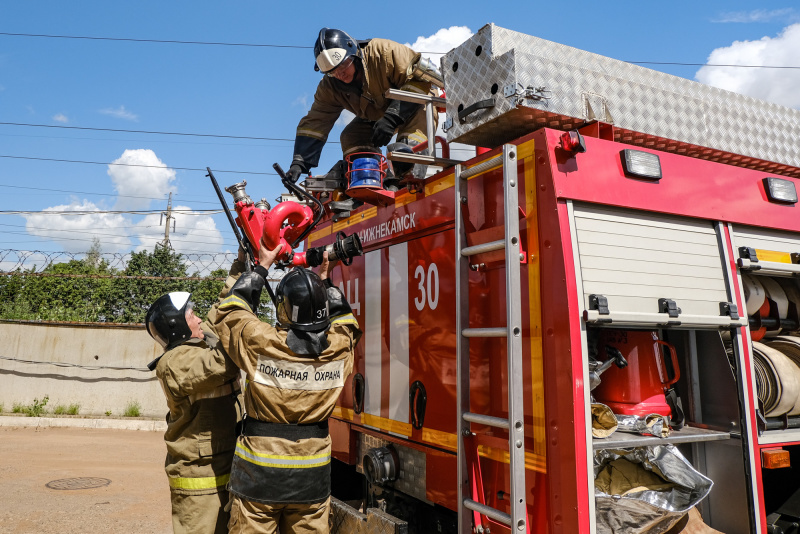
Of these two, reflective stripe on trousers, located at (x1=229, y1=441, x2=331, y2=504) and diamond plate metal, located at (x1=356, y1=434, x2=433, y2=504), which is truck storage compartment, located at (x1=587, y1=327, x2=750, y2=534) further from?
reflective stripe on trousers, located at (x1=229, y1=441, x2=331, y2=504)

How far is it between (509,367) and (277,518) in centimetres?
160

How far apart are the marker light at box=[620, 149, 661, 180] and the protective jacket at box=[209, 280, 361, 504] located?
1678 millimetres

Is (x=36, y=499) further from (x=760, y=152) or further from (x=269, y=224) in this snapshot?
(x=760, y=152)

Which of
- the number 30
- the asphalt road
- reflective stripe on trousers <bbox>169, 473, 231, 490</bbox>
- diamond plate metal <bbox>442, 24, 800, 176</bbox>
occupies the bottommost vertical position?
the asphalt road

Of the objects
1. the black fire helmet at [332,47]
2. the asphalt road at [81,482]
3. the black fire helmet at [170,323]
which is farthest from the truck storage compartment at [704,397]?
the asphalt road at [81,482]

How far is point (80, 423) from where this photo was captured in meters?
11.2

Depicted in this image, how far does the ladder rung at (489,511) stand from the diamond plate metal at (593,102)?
66.9 inches

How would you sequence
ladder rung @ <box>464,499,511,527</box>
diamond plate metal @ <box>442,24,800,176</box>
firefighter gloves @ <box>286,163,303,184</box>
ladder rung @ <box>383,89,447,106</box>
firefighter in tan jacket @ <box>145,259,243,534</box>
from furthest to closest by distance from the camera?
firefighter gloves @ <box>286,163,303,184</box>
firefighter in tan jacket @ <box>145,259,243,534</box>
ladder rung @ <box>383,89,447,106</box>
diamond plate metal @ <box>442,24,800,176</box>
ladder rung @ <box>464,499,511,527</box>

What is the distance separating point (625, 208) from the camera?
8.87ft

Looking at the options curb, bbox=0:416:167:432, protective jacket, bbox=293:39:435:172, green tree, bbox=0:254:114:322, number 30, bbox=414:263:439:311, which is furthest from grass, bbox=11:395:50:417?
number 30, bbox=414:263:439:311

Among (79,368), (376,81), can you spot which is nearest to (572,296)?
(376,81)

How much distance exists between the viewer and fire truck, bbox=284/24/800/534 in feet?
8.07

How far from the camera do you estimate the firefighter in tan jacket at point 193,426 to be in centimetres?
346

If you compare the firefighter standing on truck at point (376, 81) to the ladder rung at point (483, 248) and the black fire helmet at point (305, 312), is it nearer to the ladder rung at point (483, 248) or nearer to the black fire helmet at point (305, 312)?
the black fire helmet at point (305, 312)
